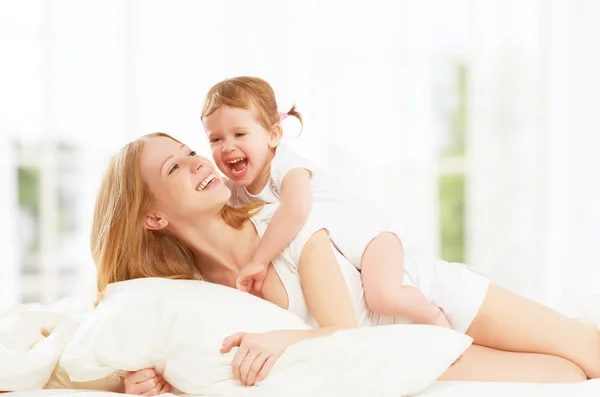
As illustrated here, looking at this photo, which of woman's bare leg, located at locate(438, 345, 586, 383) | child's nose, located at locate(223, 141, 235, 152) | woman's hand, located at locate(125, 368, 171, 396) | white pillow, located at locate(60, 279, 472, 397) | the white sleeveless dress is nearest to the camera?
white pillow, located at locate(60, 279, 472, 397)

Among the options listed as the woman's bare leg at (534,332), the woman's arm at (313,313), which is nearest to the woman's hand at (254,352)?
the woman's arm at (313,313)

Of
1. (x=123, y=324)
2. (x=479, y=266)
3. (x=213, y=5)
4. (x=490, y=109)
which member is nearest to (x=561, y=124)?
(x=490, y=109)

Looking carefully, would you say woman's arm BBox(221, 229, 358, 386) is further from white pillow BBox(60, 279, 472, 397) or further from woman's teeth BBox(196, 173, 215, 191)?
woman's teeth BBox(196, 173, 215, 191)

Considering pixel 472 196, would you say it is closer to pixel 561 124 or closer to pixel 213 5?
pixel 561 124

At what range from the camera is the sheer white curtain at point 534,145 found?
441 centimetres

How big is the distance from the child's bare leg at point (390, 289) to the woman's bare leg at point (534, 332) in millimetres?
125

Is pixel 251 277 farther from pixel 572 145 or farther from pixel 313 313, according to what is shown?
pixel 572 145

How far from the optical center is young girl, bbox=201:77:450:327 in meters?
1.75

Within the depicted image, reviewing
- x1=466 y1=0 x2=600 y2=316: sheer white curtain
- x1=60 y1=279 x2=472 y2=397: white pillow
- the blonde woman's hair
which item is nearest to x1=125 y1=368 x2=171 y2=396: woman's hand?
x1=60 y1=279 x2=472 y2=397: white pillow

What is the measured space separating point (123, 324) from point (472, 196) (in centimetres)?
340

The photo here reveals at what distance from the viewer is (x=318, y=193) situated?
1.88 meters

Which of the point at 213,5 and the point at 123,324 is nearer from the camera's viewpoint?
the point at 123,324

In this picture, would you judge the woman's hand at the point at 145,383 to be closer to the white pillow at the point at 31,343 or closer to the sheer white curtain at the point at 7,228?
the white pillow at the point at 31,343

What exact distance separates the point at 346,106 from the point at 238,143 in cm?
271
